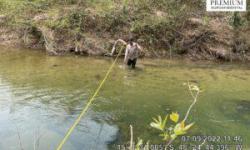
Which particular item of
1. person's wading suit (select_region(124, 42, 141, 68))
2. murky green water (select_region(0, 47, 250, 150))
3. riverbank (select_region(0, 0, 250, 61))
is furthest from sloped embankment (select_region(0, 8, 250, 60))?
person's wading suit (select_region(124, 42, 141, 68))

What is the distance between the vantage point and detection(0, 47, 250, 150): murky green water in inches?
246

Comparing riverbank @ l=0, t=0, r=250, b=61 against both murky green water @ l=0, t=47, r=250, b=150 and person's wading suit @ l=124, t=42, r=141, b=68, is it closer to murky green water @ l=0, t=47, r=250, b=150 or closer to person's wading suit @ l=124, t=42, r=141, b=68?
murky green water @ l=0, t=47, r=250, b=150

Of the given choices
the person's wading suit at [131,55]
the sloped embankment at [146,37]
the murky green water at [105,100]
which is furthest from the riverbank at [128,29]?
the person's wading suit at [131,55]

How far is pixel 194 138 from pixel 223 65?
7.70m

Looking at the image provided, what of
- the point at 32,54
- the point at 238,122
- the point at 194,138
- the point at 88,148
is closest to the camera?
the point at 88,148

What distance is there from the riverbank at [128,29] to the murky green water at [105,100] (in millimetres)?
1715

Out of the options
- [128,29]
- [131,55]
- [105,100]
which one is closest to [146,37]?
[128,29]

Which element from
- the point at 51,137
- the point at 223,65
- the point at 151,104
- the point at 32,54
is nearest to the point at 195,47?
the point at 223,65

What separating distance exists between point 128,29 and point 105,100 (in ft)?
23.8

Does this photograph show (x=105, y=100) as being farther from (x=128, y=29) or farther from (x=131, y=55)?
(x=128, y=29)

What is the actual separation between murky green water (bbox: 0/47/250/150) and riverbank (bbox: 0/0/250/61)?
172cm

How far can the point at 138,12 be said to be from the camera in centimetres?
1556

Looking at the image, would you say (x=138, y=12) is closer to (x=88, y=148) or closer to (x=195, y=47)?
(x=195, y=47)

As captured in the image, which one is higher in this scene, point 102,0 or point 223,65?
point 102,0
